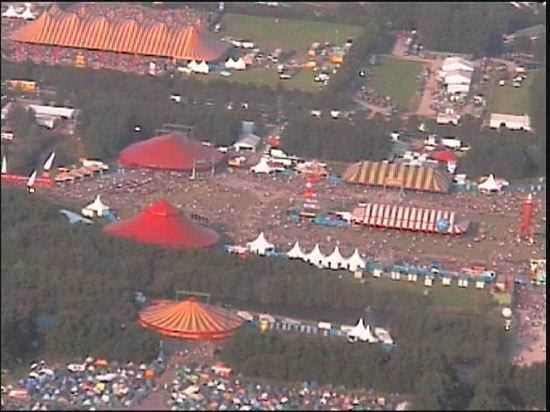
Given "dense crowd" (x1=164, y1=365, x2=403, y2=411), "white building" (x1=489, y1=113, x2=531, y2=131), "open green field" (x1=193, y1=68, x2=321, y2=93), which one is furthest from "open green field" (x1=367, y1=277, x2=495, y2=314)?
"open green field" (x1=193, y1=68, x2=321, y2=93)

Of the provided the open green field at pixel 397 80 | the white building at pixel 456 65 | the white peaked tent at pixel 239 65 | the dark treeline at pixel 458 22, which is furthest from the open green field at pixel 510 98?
the white peaked tent at pixel 239 65

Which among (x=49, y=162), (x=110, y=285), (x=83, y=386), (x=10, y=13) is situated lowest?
(x=10, y=13)

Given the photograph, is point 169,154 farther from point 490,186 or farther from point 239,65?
point 239,65

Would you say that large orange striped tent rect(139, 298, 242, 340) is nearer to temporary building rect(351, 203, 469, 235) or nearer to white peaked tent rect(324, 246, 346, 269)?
white peaked tent rect(324, 246, 346, 269)

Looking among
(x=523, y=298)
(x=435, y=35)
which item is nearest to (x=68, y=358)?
(x=523, y=298)

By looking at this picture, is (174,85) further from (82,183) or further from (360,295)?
(360,295)

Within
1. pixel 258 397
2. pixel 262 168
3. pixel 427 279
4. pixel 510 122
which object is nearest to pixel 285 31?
pixel 510 122
